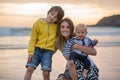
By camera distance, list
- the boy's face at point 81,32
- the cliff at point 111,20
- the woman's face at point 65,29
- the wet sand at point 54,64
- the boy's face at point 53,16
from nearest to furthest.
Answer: the boy's face at point 81,32, the woman's face at point 65,29, the boy's face at point 53,16, the wet sand at point 54,64, the cliff at point 111,20

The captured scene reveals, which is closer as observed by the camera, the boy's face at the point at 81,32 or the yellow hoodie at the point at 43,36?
the boy's face at the point at 81,32

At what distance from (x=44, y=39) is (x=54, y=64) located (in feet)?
7.67

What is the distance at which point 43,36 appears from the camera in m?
4.46

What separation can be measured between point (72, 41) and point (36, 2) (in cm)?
616

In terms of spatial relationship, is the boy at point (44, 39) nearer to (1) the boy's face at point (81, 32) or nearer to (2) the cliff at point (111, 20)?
(1) the boy's face at point (81, 32)

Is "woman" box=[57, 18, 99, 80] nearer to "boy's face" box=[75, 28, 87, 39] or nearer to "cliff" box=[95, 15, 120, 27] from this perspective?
"boy's face" box=[75, 28, 87, 39]

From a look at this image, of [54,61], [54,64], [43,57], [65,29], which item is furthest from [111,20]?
[65,29]

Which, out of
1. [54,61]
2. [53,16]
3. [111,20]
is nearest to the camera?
[53,16]

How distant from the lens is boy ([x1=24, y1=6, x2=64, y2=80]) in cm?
443

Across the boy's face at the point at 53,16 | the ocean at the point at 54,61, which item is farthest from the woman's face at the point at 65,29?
the ocean at the point at 54,61

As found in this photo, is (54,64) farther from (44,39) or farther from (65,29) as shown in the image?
(65,29)

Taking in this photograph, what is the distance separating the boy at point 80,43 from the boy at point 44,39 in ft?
1.05

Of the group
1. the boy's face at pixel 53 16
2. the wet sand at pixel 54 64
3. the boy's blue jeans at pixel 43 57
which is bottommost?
the wet sand at pixel 54 64

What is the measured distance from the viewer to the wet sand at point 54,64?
600 centimetres
